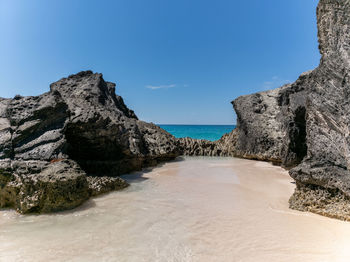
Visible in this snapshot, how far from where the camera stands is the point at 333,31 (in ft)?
11.4

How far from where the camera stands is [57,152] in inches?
169

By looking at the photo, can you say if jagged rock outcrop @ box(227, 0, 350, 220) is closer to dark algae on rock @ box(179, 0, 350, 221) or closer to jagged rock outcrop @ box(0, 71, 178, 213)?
dark algae on rock @ box(179, 0, 350, 221)

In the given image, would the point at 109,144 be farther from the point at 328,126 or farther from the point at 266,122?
the point at 266,122

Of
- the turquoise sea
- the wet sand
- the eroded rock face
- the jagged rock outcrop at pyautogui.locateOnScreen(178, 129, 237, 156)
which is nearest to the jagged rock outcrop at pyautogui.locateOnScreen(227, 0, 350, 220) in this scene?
the eroded rock face

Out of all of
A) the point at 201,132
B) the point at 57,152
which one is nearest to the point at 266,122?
the point at 57,152

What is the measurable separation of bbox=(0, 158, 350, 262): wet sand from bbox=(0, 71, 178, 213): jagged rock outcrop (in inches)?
11.5

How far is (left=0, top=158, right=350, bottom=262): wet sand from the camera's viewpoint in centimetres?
220

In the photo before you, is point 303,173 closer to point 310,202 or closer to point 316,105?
point 310,202

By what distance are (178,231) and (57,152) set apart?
9.52ft

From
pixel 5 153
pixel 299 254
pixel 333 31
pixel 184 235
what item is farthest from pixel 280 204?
pixel 5 153

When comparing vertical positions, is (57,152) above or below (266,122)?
below

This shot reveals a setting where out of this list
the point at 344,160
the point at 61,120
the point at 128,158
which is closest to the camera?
the point at 344,160

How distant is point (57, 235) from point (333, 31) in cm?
481

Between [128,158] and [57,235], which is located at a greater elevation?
[128,158]
